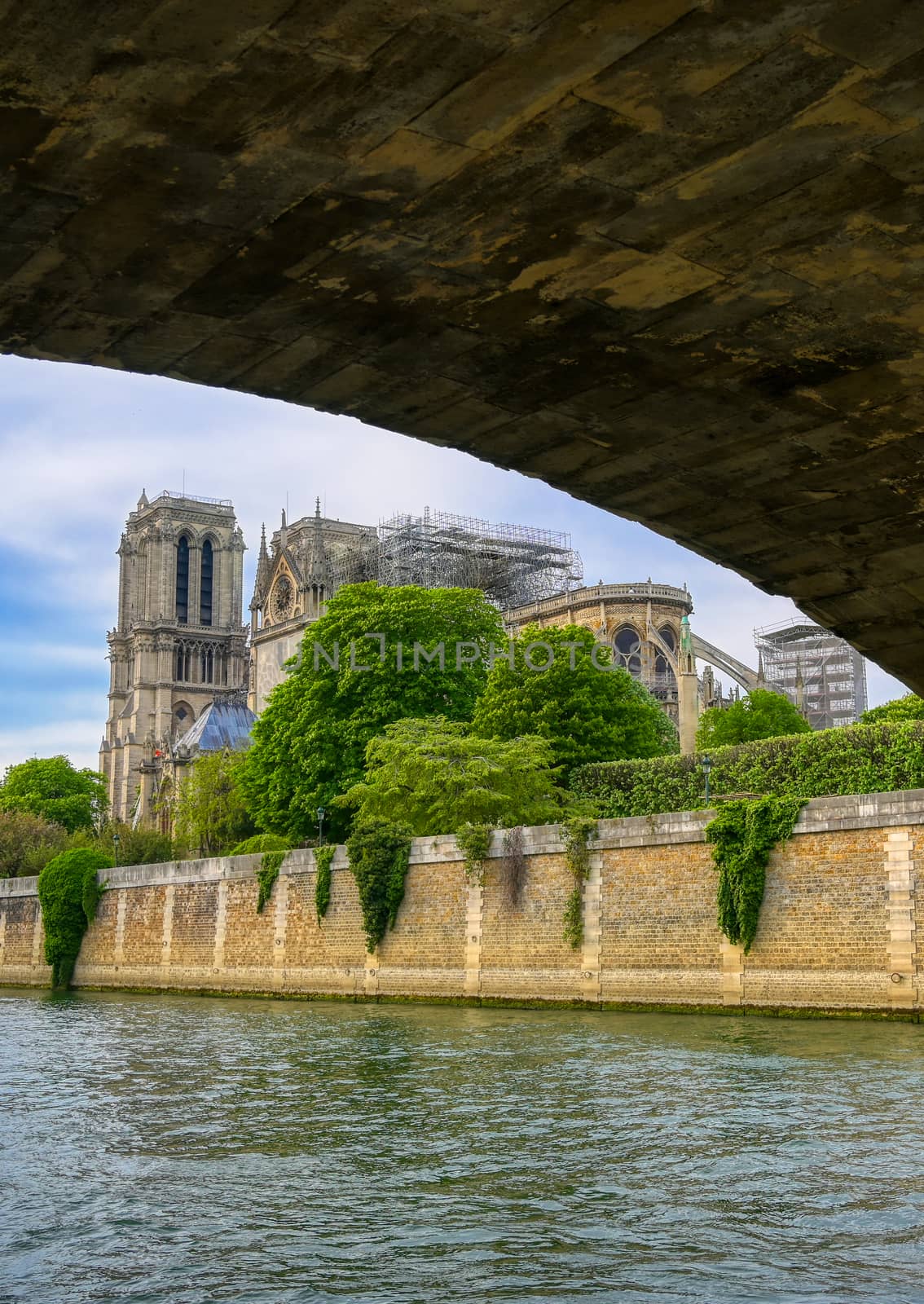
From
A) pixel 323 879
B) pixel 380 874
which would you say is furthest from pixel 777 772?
pixel 323 879

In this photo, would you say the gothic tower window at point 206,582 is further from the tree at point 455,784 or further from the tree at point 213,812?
the tree at point 455,784

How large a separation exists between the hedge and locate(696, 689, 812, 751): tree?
1455 cm

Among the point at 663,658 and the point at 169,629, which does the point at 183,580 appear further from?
the point at 663,658

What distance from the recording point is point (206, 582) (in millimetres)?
120750

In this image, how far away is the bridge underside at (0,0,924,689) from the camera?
3.34m

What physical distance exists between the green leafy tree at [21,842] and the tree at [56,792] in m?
18.3

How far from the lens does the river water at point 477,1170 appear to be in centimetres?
944

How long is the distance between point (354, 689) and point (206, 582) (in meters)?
79.0

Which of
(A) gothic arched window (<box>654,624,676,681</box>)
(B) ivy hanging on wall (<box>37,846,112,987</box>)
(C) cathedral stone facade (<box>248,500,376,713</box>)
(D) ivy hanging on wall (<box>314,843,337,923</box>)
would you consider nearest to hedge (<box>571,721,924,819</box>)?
(D) ivy hanging on wall (<box>314,843,337,923</box>)

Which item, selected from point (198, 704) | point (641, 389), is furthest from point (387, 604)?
point (198, 704)

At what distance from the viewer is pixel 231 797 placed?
63.2 metres

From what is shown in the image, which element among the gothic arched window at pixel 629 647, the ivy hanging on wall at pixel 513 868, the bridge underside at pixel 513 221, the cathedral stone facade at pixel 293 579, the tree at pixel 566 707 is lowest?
the ivy hanging on wall at pixel 513 868

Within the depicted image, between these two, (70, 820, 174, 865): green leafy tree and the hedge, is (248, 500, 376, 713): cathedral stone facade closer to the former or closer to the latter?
(70, 820, 174, 865): green leafy tree

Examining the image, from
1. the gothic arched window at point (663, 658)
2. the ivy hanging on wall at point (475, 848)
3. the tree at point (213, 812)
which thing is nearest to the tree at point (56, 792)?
the tree at point (213, 812)
